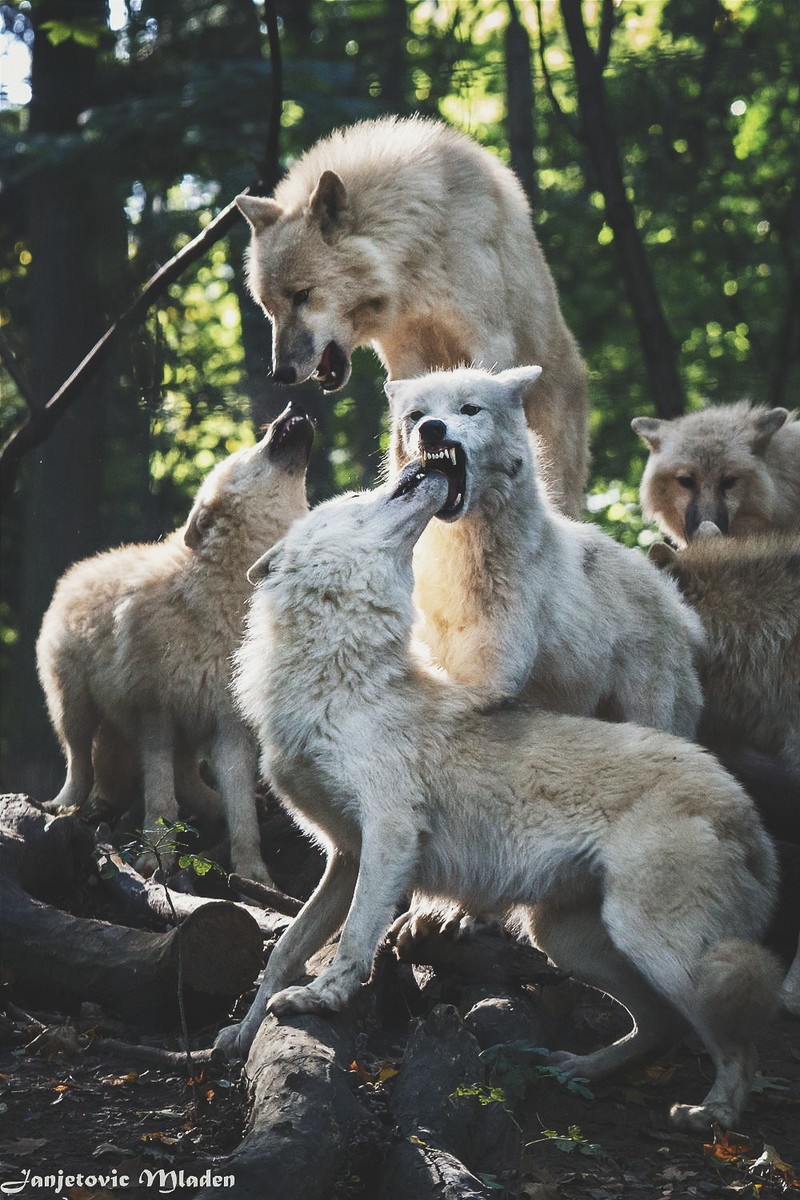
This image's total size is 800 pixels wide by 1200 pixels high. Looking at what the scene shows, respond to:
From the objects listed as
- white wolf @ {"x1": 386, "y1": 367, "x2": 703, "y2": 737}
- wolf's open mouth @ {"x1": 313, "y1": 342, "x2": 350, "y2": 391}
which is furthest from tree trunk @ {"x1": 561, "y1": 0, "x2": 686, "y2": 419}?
white wolf @ {"x1": 386, "y1": 367, "x2": 703, "y2": 737}

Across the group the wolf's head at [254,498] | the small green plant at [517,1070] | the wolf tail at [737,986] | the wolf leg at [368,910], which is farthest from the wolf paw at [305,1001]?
the wolf's head at [254,498]

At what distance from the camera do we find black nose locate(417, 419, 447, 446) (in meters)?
4.81

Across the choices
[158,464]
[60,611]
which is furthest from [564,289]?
[60,611]

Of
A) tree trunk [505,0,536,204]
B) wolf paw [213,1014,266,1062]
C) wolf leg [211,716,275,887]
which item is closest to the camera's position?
wolf paw [213,1014,266,1062]

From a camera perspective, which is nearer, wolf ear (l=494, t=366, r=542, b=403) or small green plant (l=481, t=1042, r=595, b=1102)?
small green plant (l=481, t=1042, r=595, b=1102)

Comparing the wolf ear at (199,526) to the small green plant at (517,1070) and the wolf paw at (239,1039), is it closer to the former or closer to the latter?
the wolf paw at (239,1039)

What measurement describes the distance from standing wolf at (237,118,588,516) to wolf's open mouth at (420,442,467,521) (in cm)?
175

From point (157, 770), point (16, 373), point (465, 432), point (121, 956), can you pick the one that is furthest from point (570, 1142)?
point (16, 373)

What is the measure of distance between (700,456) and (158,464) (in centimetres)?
528

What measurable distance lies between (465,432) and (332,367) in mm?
2030

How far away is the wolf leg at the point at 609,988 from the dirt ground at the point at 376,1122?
0.10 metres

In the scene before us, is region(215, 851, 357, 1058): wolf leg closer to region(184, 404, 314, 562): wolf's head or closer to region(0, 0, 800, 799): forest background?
region(184, 404, 314, 562): wolf's head

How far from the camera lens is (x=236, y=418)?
1162 cm

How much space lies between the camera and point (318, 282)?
21.8 feet
